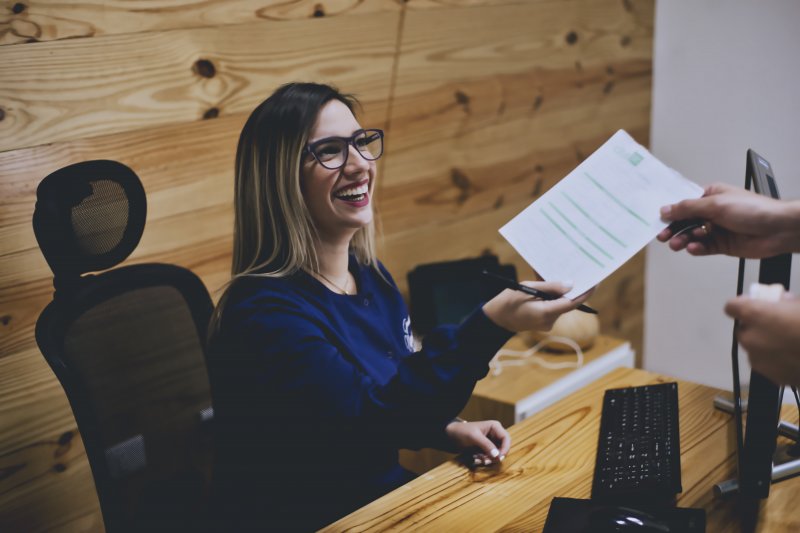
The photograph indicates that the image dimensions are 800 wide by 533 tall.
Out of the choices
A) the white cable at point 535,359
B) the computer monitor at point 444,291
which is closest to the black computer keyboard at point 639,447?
the white cable at point 535,359

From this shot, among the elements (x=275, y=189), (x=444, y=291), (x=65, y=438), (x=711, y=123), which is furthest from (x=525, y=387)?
(x=711, y=123)

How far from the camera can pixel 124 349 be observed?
1.35m

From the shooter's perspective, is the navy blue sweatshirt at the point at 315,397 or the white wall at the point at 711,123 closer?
the navy blue sweatshirt at the point at 315,397

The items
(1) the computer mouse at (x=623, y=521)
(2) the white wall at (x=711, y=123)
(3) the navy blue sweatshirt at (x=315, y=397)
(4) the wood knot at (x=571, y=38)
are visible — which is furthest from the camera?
(2) the white wall at (x=711, y=123)

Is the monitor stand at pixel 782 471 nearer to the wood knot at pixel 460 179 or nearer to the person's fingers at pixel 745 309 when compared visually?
the person's fingers at pixel 745 309

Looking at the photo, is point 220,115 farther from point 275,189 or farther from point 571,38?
point 571,38

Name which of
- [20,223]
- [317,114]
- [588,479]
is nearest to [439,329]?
[588,479]

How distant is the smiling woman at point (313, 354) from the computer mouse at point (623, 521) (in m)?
0.28

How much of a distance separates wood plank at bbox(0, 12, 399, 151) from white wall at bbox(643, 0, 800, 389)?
1.55 meters

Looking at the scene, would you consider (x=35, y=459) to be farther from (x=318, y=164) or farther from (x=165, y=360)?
(x=318, y=164)

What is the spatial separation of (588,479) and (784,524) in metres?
0.29

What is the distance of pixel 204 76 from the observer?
74.8 inches

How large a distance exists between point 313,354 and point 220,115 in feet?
2.85

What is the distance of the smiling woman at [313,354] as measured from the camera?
1289mm
